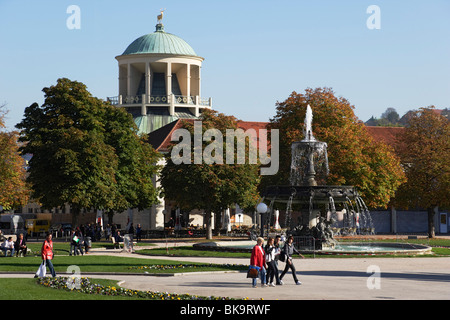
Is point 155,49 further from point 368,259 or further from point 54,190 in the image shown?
point 368,259

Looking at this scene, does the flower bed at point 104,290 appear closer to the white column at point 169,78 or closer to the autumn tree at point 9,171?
the autumn tree at point 9,171

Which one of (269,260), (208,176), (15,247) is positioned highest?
(208,176)

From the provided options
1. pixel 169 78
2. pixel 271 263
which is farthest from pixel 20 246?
pixel 169 78

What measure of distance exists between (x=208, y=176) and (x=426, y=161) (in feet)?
67.0

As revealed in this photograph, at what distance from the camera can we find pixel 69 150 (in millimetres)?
52594

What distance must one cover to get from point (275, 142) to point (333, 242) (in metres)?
18.9

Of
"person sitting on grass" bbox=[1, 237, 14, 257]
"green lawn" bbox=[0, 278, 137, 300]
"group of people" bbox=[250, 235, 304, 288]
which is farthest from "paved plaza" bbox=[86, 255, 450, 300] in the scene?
"person sitting on grass" bbox=[1, 237, 14, 257]

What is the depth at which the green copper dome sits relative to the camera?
328 ft

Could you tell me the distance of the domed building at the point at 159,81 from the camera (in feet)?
323

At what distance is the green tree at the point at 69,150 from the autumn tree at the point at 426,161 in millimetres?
27159

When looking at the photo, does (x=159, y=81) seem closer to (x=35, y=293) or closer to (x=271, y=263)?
(x=271, y=263)
